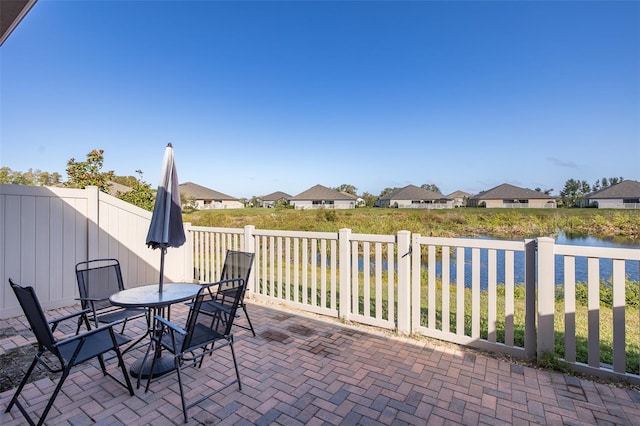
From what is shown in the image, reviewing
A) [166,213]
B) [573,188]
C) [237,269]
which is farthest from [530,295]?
[573,188]

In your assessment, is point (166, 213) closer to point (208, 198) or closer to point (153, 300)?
point (153, 300)

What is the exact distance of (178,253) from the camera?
5.96 metres

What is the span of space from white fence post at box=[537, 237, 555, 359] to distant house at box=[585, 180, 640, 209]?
23680 millimetres

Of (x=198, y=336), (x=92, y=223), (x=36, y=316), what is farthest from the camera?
(x=92, y=223)

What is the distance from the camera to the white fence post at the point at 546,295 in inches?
109

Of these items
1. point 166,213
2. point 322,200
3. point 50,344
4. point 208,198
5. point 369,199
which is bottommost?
point 50,344

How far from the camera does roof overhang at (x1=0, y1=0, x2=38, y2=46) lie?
2.80 metres

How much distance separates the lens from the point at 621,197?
768 inches

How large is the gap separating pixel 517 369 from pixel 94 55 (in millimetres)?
11226

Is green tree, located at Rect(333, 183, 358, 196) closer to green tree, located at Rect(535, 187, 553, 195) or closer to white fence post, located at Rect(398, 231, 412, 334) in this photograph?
green tree, located at Rect(535, 187, 553, 195)

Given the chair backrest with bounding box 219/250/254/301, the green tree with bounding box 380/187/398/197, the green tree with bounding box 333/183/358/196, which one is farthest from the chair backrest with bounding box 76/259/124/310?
the green tree with bounding box 333/183/358/196

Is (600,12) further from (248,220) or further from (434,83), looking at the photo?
(248,220)

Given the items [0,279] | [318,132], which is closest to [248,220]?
[318,132]

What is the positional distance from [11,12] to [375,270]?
4955mm
